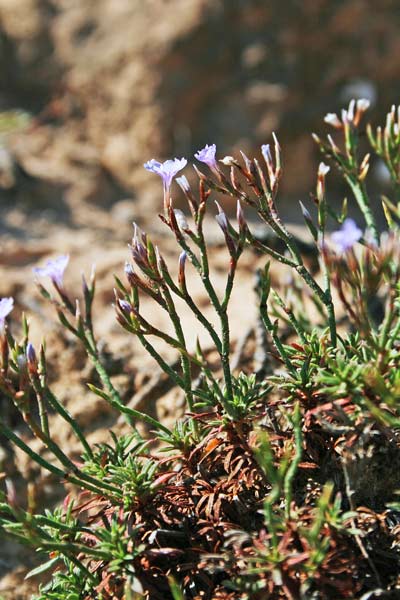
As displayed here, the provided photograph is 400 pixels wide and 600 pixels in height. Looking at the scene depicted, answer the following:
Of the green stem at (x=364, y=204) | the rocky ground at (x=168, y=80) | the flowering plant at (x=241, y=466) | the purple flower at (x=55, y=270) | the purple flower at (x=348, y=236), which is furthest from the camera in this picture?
the rocky ground at (x=168, y=80)

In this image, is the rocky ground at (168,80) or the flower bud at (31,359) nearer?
the flower bud at (31,359)

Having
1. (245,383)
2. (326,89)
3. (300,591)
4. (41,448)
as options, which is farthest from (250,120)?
(300,591)

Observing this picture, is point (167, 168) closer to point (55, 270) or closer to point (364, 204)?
point (55, 270)

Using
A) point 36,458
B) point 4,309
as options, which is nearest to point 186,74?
point 4,309

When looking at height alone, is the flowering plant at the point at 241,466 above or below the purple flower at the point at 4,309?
below

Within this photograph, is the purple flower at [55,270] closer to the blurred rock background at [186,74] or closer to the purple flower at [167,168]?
the purple flower at [167,168]

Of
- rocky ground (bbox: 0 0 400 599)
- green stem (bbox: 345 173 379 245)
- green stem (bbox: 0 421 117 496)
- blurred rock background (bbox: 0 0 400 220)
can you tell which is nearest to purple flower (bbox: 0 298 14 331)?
green stem (bbox: 0 421 117 496)

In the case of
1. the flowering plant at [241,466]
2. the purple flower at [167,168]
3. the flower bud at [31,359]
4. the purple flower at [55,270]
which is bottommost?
the flowering plant at [241,466]

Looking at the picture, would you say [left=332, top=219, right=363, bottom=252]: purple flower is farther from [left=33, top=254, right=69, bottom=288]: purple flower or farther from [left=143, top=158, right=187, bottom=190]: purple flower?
[left=33, top=254, right=69, bottom=288]: purple flower

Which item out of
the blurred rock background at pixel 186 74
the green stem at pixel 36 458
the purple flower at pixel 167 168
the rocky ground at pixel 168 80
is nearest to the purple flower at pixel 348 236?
the purple flower at pixel 167 168
